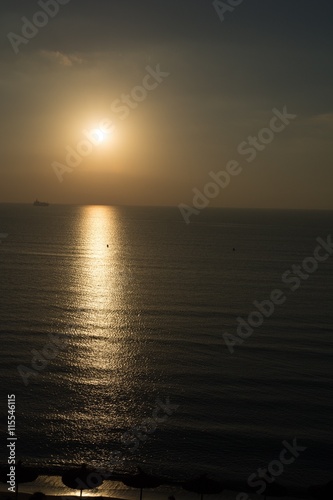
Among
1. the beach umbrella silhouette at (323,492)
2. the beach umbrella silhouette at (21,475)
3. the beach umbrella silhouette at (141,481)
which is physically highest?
the beach umbrella silhouette at (21,475)

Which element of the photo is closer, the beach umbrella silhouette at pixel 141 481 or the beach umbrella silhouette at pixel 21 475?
the beach umbrella silhouette at pixel 21 475

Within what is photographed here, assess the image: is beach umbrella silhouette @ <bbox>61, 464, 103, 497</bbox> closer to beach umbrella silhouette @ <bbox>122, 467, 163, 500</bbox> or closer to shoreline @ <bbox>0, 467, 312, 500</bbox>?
beach umbrella silhouette @ <bbox>122, 467, 163, 500</bbox>

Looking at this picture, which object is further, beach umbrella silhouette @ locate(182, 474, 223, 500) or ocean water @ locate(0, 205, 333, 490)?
ocean water @ locate(0, 205, 333, 490)

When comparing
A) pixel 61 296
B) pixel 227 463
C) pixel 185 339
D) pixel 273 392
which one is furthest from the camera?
pixel 61 296

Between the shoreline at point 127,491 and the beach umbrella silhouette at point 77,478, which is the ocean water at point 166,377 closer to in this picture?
the shoreline at point 127,491

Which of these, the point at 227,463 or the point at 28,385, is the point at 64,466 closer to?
the point at 227,463

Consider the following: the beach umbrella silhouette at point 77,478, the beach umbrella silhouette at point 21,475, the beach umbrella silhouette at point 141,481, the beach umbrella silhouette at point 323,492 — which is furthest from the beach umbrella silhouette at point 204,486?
the beach umbrella silhouette at point 21,475

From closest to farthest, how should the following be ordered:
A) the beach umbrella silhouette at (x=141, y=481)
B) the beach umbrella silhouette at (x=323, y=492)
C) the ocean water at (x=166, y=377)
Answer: the beach umbrella silhouette at (x=323, y=492)
the beach umbrella silhouette at (x=141, y=481)
the ocean water at (x=166, y=377)

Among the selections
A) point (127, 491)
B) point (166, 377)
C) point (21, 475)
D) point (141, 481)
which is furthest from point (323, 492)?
point (166, 377)

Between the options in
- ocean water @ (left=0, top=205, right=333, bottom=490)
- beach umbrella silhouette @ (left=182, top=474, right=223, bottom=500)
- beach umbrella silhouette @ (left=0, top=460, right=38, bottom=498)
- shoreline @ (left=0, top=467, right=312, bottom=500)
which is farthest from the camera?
ocean water @ (left=0, top=205, right=333, bottom=490)

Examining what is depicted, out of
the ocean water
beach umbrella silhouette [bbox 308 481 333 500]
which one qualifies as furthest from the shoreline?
beach umbrella silhouette [bbox 308 481 333 500]

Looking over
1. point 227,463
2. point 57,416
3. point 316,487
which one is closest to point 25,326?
point 57,416
